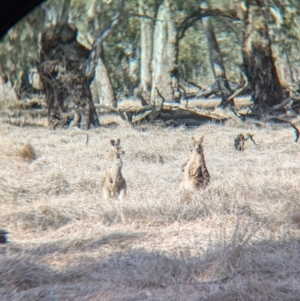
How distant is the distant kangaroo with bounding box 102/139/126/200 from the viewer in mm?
3562

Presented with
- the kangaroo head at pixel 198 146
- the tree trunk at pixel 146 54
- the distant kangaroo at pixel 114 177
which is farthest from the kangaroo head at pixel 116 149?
the kangaroo head at pixel 198 146

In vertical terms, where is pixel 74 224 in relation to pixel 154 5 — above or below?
below

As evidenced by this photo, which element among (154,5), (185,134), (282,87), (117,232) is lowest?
(117,232)

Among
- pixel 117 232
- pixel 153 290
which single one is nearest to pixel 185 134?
pixel 117 232

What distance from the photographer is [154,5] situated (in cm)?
362

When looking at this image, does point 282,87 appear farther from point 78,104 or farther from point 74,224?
point 74,224

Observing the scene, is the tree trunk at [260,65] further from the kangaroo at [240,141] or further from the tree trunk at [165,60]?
the tree trunk at [165,60]

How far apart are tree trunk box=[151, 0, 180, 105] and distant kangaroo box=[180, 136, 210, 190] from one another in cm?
43

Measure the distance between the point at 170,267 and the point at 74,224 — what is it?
66 cm

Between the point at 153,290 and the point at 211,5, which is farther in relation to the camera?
the point at 211,5

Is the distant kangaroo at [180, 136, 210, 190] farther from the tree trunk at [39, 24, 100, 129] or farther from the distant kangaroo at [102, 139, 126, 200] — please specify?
the tree trunk at [39, 24, 100, 129]

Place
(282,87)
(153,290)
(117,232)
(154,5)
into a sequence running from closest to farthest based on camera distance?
(153,290)
(117,232)
(154,5)
(282,87)

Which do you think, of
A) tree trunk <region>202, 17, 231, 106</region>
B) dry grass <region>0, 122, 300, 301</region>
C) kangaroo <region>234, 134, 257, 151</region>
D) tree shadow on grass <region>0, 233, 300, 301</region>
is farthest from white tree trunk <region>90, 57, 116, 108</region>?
tree shadow on grass <region>0, 233, 300, 301</region>

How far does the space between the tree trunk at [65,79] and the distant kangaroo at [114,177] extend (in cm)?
27
